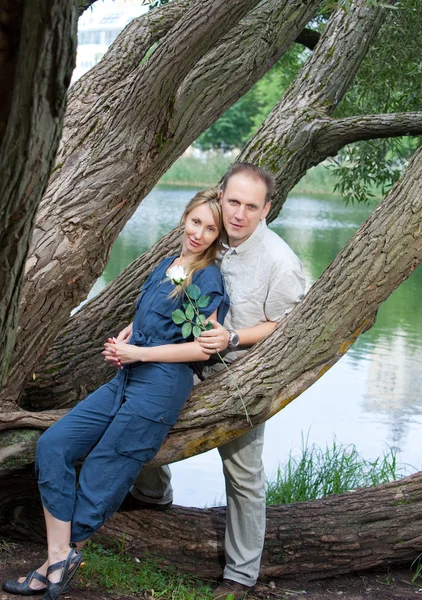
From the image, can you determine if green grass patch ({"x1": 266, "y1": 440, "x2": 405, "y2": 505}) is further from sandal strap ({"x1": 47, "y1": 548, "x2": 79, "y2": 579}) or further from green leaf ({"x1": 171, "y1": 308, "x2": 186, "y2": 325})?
green leaf ({"x1": 171, "y1": 308, "x2": 186, "y2": 325})

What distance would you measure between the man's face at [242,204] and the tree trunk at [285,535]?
1.74 m

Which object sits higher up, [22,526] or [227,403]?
[227,403]

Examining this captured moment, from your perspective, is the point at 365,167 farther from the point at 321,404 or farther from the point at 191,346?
the point at 191,346

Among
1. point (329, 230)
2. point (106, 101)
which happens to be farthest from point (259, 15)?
point (329, 230)

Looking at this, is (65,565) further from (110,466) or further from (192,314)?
(192,314)

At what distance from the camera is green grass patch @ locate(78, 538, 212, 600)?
4.18 metres

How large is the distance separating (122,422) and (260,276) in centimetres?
88

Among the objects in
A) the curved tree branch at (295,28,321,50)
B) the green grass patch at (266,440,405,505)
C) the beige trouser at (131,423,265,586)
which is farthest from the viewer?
the curved tree branch at (295,28,321,50)

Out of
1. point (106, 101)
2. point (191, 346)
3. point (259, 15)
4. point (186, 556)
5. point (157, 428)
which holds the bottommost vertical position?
point (186, 556)

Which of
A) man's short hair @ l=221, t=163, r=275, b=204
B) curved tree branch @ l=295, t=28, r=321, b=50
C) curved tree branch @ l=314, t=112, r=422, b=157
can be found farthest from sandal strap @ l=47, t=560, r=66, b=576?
curved tree branch @ l=295, t=28, r=321, b=50

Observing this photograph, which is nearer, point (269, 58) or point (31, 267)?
point (31, 267)

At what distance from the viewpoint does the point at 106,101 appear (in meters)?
4.61

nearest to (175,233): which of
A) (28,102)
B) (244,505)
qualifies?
(244,505)

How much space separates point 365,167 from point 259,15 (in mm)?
3108
